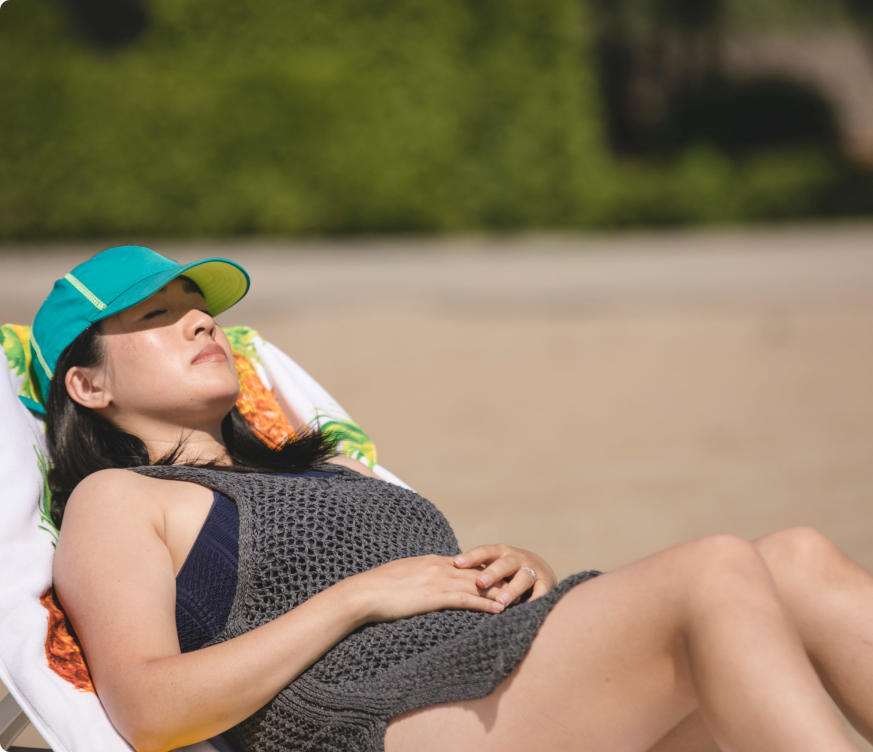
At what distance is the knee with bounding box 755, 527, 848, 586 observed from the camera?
1.70 metres

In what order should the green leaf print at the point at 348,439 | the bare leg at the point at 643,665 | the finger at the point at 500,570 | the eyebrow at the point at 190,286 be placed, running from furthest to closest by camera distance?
the green leaf print at the point at 348,439
the eyebrow at the point at 190,286
the finger at the point at 500,570
the bare leg at the point at 643,665

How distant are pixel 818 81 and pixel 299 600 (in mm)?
20093

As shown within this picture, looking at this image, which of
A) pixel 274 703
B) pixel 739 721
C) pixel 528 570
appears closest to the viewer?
pixel 739 721

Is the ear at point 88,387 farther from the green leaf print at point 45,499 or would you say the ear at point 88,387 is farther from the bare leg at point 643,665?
the bare leg at point 643,665

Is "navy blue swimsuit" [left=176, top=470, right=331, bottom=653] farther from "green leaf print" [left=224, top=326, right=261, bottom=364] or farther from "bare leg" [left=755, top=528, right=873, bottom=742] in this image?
"green leaf print" [left=224, top=326, right=261, bottom=364]

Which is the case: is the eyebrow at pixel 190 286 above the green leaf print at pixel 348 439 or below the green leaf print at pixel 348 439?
Result: above

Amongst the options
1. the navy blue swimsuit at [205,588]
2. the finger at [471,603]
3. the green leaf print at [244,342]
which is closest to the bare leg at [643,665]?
the finger at [471,603]

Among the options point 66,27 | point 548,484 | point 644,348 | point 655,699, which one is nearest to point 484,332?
point 644,348

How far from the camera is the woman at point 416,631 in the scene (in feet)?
4.83

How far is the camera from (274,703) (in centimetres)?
169

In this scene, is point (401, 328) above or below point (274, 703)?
below

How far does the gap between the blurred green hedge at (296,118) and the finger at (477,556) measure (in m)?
10.7

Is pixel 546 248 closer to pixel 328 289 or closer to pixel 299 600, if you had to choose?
pixel 328 289

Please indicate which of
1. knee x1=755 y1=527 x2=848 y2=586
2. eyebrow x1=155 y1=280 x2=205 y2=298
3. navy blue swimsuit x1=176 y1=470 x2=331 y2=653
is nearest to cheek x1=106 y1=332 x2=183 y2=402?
eyebrow x1=155 y1=280 x2=205 y2=298
